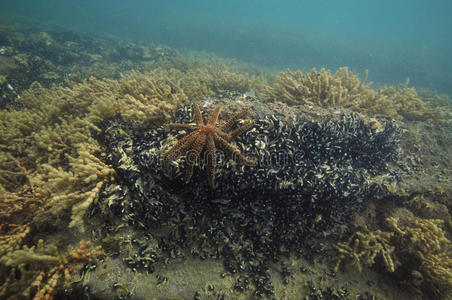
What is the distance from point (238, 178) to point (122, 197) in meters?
1.69

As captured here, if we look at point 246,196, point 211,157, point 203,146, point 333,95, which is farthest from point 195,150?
point 333,95

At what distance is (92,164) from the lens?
2916 mm

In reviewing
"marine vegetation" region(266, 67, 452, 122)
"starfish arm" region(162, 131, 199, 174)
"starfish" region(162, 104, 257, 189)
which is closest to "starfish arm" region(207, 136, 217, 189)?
"starfish" region(162, 104, 257, 189)

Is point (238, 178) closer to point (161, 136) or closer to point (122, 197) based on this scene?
point (161, 136)

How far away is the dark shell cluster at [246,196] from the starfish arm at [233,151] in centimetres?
18

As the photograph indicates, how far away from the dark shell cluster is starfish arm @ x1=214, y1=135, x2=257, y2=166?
18cm

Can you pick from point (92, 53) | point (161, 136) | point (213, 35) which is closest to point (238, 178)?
point (161, 136)

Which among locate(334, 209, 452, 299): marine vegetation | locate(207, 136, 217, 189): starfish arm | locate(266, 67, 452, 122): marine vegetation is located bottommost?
locate(334, 209, 452, 299): marine vegetation

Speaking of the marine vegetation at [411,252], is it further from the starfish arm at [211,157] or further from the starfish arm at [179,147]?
the starfish arm at [179,147]

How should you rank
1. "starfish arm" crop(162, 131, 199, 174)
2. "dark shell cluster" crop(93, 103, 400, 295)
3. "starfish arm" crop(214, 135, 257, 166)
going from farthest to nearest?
"dark shell cluster" crop(93, 103, 400, 295)
"starfish arm" crop(214, 135, 257, 166)
"starfish arm" crop(162, 131, 199, 174)

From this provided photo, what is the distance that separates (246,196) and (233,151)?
2.76 ft

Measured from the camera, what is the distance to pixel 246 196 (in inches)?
122

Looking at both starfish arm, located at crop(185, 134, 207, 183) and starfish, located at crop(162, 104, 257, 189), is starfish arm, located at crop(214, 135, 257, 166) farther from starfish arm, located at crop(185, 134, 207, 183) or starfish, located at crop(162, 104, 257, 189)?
starfish arm, located at crop(185, 134, 207, 183)

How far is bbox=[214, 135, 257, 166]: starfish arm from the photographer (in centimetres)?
266
